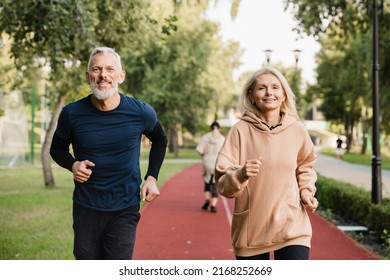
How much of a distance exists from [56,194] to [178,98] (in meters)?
26.5

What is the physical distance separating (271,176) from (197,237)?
21.7ft

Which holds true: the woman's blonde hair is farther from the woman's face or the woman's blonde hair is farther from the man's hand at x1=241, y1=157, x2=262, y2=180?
the man's hand at x1=241, y1=157, x2=262, y2=180

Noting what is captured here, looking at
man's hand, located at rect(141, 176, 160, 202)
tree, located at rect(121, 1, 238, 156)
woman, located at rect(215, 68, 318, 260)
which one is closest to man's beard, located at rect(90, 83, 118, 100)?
man's hand, located at rect(141, 176, 160, 202)

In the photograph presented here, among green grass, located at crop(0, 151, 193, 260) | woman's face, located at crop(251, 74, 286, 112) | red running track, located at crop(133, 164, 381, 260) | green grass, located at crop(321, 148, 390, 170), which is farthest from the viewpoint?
green grass, located at crop(321, 148, 390, 170)

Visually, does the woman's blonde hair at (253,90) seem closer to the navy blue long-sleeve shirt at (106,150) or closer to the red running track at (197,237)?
the navy blue long-sleeve shirt at (106,150)

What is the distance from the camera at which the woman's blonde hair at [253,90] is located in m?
3.86

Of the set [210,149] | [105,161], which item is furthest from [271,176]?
[210,149]

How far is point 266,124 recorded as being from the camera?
3836mm

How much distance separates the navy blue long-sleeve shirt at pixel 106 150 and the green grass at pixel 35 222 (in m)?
4.05

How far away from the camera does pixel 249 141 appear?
3818 mm

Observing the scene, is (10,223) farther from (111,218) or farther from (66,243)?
(111,218)

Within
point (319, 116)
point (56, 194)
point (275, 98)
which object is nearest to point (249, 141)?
point (275, 98)

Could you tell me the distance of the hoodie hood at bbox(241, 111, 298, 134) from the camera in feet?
12.4

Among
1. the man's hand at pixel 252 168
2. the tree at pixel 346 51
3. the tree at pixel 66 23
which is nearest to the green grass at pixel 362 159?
the tree at pixel 346 51
